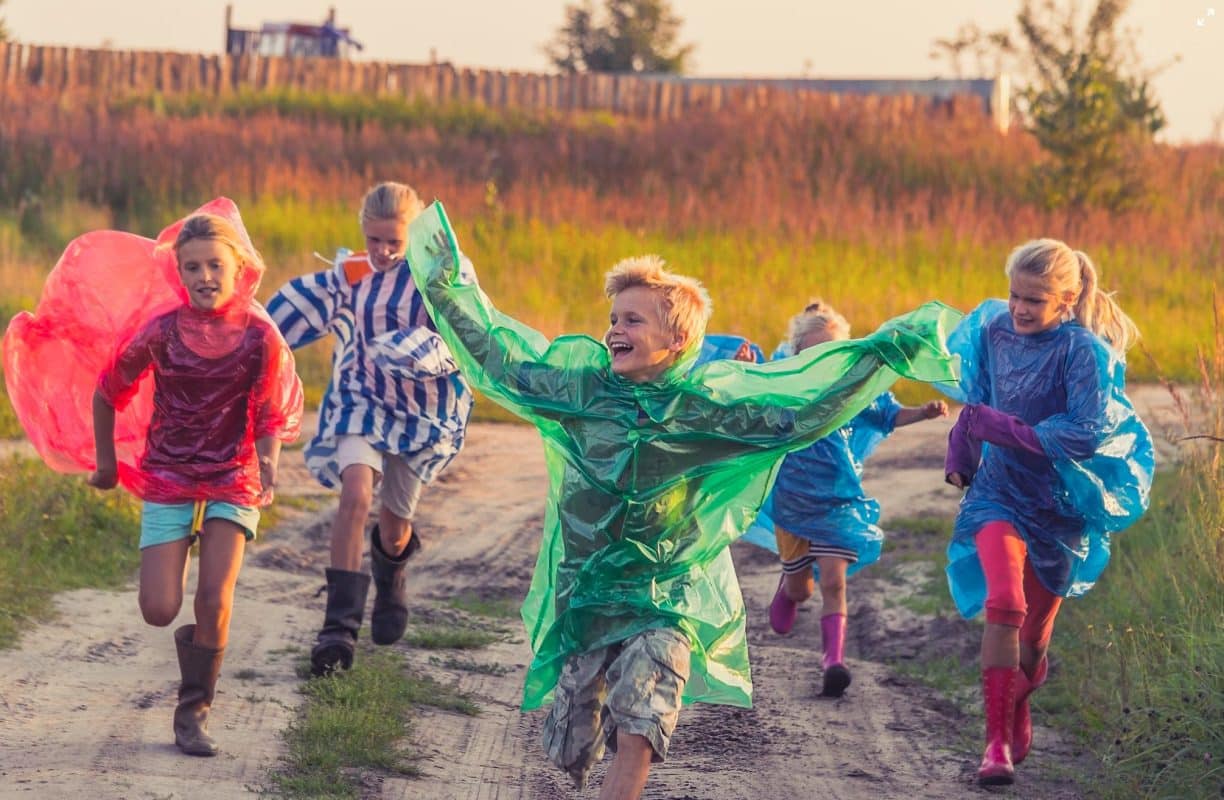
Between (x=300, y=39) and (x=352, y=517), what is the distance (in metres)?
33.6

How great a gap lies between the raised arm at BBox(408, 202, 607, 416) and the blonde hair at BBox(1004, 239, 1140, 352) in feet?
5.57

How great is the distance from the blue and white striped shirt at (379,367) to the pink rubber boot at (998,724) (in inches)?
93.4

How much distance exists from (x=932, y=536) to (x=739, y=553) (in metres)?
1.10

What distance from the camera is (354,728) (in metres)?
6.04

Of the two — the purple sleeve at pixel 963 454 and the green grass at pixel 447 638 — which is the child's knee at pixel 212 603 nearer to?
the green grass at pixel 447 638

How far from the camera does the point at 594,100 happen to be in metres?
29.6

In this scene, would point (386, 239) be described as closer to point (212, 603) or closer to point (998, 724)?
point (212, 603)

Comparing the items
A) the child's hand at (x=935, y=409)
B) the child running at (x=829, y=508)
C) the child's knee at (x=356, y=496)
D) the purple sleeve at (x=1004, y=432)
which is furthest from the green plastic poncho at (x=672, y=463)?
the child running at (x=829, y=508)

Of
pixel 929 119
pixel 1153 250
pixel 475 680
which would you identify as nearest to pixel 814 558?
pixel 475 680

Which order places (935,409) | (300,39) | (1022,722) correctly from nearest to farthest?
(1022,722), (935,409), (300,39)

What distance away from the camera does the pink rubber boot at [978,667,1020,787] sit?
6137 millimetres

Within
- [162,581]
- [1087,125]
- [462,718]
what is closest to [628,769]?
[162,581]

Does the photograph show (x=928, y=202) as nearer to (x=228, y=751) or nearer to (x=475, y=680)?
(x=475, y=680)

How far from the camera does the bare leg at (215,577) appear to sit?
581cm
